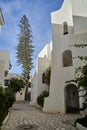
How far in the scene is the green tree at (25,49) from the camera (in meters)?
28.1

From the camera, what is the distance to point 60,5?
15.7 metres

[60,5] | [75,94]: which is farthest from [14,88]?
[60,5]

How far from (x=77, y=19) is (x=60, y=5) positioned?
394 centimetres

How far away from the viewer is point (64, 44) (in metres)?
13.6

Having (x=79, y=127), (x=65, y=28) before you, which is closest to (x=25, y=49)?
(x=65, y=28)

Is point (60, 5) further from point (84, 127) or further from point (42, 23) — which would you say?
point (84, 127)

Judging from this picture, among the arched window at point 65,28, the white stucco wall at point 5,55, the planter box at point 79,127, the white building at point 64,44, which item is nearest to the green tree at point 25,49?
the white stucco wall at point 5,55

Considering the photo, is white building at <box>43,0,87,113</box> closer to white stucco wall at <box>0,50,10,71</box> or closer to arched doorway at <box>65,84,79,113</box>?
arched doorway at <box>65,84,79,113</box>

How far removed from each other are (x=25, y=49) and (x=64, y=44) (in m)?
15.8

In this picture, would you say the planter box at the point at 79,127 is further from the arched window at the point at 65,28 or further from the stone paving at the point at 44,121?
the arched window at the point at 65,28

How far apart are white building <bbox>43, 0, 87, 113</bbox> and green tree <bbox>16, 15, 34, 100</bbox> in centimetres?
1434

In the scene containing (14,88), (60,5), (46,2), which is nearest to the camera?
(46,2)

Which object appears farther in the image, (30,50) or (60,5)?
(30,50)

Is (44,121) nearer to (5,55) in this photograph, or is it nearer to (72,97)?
(72,97)
